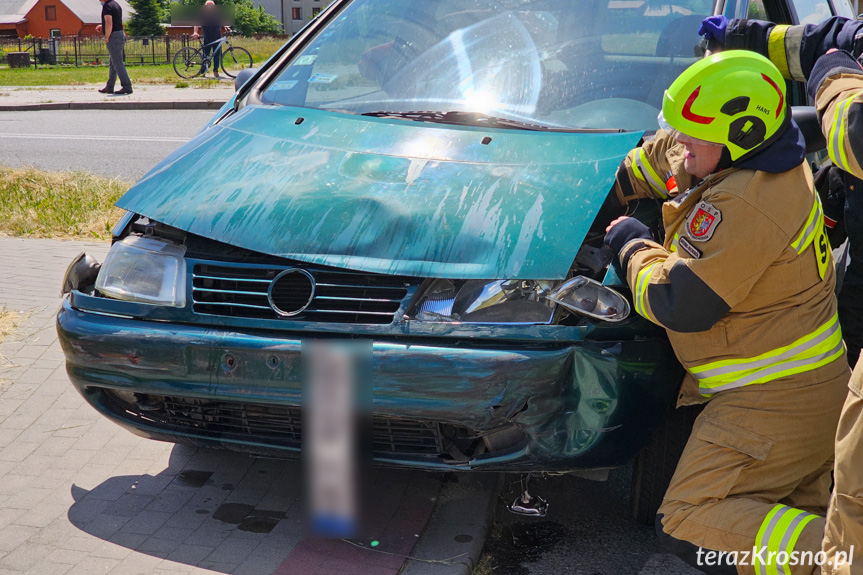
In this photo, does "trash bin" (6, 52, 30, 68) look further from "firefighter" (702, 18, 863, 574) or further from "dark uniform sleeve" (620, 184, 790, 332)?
"dark uniform sleeve" (620, 184, 790, 332)

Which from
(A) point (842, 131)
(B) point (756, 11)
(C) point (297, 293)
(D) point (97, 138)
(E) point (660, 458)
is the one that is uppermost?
(B) point (756, 11)

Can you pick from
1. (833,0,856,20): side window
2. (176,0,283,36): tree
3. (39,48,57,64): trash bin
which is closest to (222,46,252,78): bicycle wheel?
(833,0,856,20): side window

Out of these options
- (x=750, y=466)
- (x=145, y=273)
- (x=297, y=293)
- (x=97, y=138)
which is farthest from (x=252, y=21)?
(x=750, y=466)

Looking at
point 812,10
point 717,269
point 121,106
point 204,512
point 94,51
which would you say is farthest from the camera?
point 94,51

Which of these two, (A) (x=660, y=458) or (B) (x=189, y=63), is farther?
(B) (x=189, y=63)

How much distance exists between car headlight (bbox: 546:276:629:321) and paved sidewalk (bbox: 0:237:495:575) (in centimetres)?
92

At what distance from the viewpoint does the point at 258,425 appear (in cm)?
287

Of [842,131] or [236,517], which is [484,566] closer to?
[236,517]

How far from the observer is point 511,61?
3561 mm

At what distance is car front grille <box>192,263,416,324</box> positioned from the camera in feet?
8.79

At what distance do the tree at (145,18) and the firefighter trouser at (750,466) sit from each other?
49728 millimetres

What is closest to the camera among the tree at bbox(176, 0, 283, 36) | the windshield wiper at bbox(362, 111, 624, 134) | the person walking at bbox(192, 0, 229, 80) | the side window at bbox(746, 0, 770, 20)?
the windshield wiper at bbox(362, 111, 624, 134)

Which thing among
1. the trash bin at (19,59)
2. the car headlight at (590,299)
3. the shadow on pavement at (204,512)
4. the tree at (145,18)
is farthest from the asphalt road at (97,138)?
the tree at (145,18)

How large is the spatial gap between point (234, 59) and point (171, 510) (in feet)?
59.7
